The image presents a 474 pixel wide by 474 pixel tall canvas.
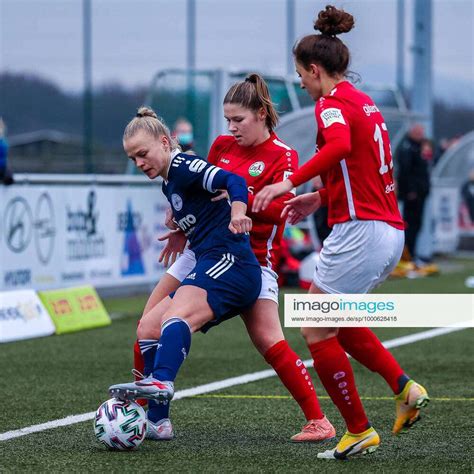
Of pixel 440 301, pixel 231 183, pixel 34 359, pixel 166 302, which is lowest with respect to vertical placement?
pixel 440 301

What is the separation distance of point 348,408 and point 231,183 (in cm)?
112

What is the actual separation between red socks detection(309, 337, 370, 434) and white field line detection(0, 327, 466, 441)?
159 centimetres

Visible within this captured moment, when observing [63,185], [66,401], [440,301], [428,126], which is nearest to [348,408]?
[66,401]

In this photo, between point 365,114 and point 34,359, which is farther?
point 34,359

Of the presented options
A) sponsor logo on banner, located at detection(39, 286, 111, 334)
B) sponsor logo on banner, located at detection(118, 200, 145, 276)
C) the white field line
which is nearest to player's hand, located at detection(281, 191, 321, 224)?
the white field line

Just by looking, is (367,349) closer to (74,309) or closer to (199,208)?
(199,208)

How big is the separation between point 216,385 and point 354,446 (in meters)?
2.53

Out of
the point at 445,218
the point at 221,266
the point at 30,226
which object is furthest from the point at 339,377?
the point at 445,218

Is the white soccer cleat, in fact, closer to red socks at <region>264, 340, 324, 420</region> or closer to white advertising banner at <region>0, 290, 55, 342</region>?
red socks at <region>264, 340, 324, 420</region>

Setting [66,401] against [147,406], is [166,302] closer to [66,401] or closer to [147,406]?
[147,406]

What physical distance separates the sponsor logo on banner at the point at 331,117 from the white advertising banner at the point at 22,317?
583cm

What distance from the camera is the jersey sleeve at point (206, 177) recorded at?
17.6ft

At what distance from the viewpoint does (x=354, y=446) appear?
5.40 m

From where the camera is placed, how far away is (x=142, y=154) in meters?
5.67
